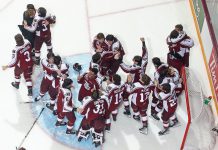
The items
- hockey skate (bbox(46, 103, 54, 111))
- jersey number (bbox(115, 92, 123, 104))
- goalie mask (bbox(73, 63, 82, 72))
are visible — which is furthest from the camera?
goalie mask (bbox(73, 63, 82, 72))

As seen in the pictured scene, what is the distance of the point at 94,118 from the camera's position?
435cm

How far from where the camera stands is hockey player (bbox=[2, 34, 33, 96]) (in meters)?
4.75

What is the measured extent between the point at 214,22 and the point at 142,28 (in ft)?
3.81

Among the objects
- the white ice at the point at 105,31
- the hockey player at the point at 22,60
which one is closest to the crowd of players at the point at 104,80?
the hockey player at the point at 22,60

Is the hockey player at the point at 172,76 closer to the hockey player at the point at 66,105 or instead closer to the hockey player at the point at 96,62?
the hockey player at the point at 96,62

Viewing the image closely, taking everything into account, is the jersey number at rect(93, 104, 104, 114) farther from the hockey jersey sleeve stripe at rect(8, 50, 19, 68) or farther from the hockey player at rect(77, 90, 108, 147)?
the hockey jersey sleeve stripe at rect(8, 50, 19, 68)

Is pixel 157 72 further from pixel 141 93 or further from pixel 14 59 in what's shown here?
pixel 14 59

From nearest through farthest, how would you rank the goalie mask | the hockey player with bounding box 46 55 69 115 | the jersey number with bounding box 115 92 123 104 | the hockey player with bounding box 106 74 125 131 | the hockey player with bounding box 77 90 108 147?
the hockey player with bounding box 77 90 108 147 → the hockey player with bounding box 106 74 125 131 → the jersey number with bounding box 115 92 123 104 → the hockey player with bounding box 46 55 69 115 → the goalie mask

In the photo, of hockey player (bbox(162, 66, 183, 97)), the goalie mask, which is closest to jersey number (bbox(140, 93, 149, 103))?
hockey player (bbox(162, 66, 183, 97))

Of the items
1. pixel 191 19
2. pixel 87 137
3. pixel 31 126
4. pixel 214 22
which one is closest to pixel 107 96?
pixel 87 137

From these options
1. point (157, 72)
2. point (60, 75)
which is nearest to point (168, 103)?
point (157, 72)

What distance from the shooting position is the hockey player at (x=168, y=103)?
14.1ft

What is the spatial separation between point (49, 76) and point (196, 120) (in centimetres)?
165

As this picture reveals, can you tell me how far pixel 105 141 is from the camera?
15.7 feet
